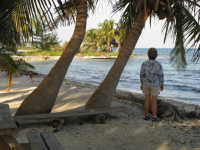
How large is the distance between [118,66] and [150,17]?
133cm

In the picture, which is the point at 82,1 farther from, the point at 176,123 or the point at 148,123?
the point at 176,123

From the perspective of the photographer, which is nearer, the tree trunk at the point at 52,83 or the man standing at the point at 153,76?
the tree trunk at the point at 52,83

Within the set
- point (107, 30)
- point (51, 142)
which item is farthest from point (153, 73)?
point (107, 30)

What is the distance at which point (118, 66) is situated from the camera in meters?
A: 5.62

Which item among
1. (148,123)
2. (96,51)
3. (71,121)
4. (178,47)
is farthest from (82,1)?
(96,51)

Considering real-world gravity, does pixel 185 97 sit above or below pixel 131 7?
below

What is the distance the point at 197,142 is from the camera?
4.48 m

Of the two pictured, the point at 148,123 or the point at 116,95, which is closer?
the point at 148,123

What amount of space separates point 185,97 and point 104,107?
7275 mm

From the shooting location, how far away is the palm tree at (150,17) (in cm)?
499

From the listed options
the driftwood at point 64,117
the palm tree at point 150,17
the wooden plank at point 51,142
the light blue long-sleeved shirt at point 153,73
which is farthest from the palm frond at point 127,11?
the wooden plank at point 51,142

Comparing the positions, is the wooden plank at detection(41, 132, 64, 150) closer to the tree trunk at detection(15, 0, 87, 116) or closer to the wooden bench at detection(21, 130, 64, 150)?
the wooden bench at detection(21, 130, 64, 150)

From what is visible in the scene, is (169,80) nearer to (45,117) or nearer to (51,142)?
(45,117)

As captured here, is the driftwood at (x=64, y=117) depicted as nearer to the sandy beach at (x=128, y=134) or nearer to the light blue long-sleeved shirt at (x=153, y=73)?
the sandy beach at (x=128, y=134)
